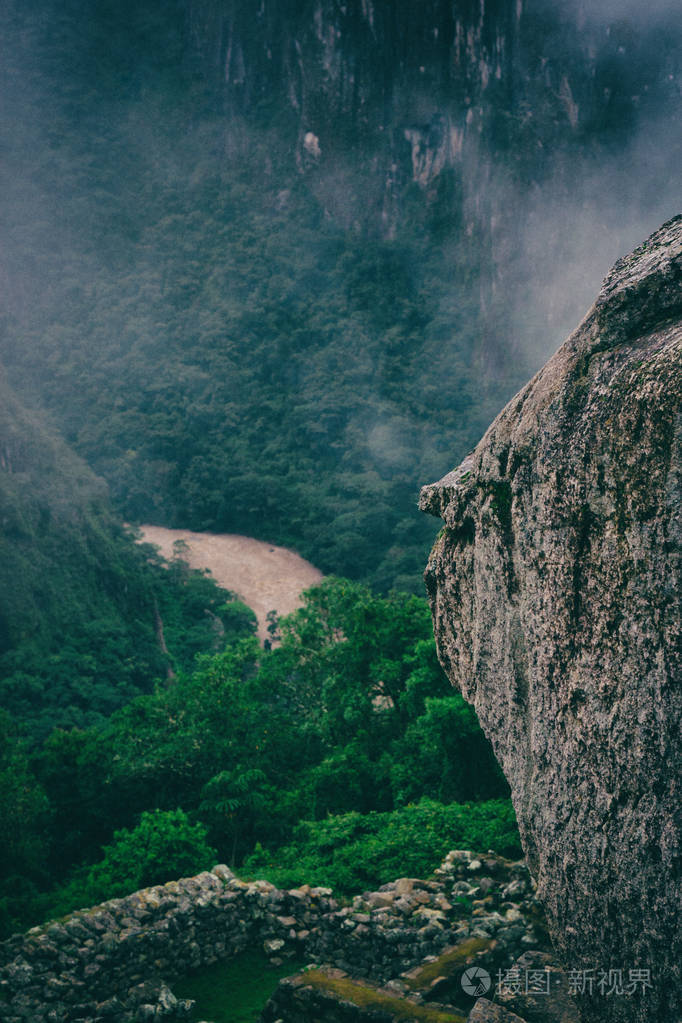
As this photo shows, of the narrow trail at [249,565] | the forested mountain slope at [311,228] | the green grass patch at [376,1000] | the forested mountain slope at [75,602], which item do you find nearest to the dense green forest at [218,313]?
the forested mountain slope at [311,228]

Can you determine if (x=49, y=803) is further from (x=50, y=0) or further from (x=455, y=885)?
(x=50, y=0)

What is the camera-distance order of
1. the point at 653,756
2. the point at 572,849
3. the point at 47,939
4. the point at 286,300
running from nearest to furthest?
the point at 653,756, the point at 572,849, the point at 47,939, the point at 286,300

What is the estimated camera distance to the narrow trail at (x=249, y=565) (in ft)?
130

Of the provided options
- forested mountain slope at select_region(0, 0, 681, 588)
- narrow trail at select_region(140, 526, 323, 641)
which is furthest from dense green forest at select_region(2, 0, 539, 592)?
narrow trail at select_region(140, 526, 323, 641)

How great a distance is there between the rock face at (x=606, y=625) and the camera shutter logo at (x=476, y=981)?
1738 mm

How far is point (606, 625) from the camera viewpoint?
2963 mm

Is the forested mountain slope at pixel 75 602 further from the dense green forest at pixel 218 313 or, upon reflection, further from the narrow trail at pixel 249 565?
the dense green forest at pixel 218 313

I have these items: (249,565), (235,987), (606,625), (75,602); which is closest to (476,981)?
(235,987)

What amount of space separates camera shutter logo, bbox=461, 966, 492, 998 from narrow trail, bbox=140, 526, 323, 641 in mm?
31505

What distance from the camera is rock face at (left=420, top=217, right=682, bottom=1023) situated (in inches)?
109

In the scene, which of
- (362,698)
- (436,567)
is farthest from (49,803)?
(436,567)

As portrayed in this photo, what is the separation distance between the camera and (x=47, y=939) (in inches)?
237

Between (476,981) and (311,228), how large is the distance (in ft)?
243

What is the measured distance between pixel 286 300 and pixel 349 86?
24844 millimetres
